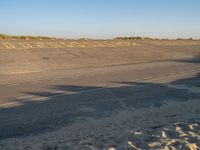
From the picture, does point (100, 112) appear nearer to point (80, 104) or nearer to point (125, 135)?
point (80, 104)

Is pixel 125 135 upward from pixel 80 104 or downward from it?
upward

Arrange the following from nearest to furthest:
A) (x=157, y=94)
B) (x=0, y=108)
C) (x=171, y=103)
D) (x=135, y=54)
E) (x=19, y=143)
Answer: (x=19, y=143) → (x=0, y=108) → (x=171, y=103) → (x=157, y=94) → (x=135, y=54)

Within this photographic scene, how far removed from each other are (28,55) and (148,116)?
24.2 metres

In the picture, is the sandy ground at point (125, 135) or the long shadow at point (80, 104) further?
the long shadow at point (80, 104)

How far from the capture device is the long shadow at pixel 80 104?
10297 mm

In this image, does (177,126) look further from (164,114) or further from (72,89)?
(72,89)

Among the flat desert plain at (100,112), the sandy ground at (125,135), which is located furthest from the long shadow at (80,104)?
the sandy ground at (125,135)

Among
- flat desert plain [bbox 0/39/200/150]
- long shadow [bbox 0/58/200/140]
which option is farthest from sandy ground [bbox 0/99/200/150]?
long shadow [bbox 0/58/200/140]

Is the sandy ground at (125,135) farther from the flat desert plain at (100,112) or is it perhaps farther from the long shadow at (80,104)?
the long shadow at (80,104)

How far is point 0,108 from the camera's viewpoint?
12.4m

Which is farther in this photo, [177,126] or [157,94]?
[157,94]

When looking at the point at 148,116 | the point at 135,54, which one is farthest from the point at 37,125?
the point at 135,54

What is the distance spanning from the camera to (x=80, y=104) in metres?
13.2

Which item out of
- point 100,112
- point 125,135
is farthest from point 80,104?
point 125,135
